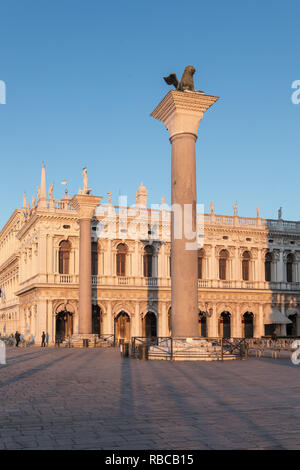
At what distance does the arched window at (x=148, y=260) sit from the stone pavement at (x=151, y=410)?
33.8 meters

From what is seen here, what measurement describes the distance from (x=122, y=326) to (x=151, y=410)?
4050cm

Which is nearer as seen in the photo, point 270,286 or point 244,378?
point 244,378

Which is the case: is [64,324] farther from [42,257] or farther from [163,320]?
[163,320]

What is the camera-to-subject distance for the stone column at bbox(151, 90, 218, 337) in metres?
22.8

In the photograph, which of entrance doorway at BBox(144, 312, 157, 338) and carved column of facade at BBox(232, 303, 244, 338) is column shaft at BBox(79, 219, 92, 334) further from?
carved column of facade at BBox(232, 303, 244, 338)

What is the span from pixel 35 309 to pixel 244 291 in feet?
64.6

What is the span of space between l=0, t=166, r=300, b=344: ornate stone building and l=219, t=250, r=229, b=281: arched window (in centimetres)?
10

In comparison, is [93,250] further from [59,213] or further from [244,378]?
[244,378]

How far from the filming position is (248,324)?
55.1 m

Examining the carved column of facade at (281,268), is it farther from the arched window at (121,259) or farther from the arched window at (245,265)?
the arched window at (121,259)

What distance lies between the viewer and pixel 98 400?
11.7 m

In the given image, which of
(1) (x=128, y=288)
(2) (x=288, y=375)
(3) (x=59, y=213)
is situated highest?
(3) (x=59, y=213)
